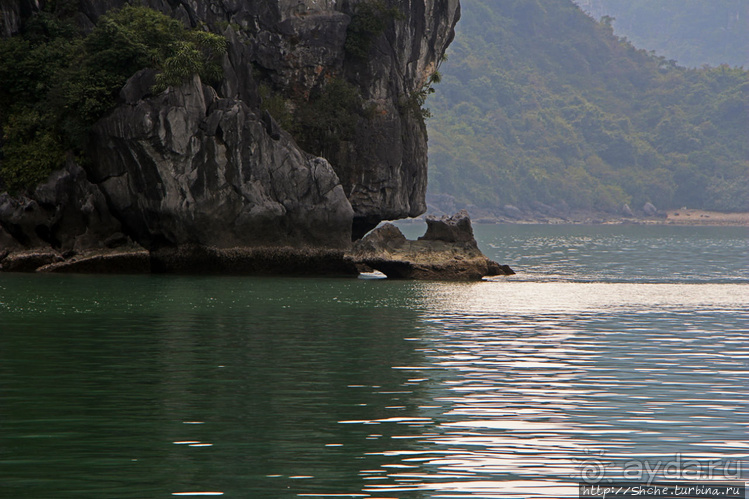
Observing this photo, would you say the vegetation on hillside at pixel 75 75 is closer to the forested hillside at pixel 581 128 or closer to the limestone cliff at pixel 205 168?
the limestone cliff at pixel 205 168

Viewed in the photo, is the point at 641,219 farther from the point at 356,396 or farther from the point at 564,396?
the point at 356,396

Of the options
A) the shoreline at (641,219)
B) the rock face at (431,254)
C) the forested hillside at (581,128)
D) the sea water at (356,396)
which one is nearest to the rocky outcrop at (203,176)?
the rock face at (431,254)

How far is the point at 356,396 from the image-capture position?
13.0m

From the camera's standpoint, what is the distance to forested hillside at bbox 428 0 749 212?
154125mm

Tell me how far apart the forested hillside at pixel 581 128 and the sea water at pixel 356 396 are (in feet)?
423

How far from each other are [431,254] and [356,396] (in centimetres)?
2635

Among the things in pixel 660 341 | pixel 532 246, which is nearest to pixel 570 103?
pixel 532 246

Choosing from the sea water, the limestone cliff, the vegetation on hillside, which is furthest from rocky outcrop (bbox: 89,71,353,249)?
the sea water

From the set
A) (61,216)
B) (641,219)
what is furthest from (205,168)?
(641,219)

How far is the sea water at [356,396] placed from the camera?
29.6ft

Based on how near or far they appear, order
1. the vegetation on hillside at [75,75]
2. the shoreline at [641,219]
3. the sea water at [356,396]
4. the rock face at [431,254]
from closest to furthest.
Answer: the sea water at [356,396], the vegetation on hillside at [75,75], the rock face at [431,254], the shoreline at [641,219]

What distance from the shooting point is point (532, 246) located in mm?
76625

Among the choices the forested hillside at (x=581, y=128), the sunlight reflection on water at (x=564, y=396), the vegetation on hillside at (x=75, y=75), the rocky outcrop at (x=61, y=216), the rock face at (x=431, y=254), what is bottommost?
the sunlight reflection on water at (x=564, y=396)

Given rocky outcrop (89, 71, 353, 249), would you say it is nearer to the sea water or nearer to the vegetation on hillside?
the vegetation on hillside
